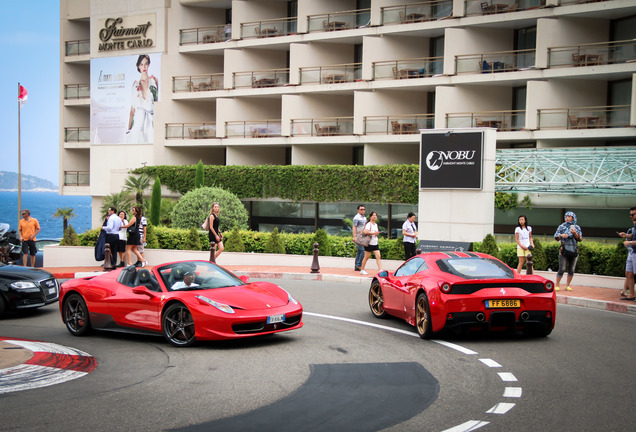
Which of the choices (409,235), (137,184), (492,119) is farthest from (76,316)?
(137,184)

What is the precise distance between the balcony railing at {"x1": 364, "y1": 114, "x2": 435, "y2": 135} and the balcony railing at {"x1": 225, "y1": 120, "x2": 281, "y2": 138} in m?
6.94

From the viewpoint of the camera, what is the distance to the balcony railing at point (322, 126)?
44.5 m

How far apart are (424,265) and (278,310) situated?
2847 millimetres

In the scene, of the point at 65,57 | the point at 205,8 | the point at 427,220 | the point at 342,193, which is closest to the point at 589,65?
the point at 342,193

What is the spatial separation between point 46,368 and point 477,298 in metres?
6.01

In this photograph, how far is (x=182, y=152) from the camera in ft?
169

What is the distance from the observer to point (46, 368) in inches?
341

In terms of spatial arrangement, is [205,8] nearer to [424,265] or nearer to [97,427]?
[424,265]

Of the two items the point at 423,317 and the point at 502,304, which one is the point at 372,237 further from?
the point at 502,304

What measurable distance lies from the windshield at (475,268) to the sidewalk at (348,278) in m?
4.88

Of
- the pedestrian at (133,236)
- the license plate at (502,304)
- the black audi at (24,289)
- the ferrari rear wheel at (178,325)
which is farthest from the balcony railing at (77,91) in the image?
the license plate at (502,304)

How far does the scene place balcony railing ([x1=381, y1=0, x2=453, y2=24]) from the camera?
4106 centimetres

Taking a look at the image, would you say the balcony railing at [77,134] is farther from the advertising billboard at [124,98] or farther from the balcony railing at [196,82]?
the balcony railing at [196,82]

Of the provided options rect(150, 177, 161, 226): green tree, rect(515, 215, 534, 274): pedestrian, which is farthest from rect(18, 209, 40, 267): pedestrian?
rect(150, 177, 161, 226): green tree
